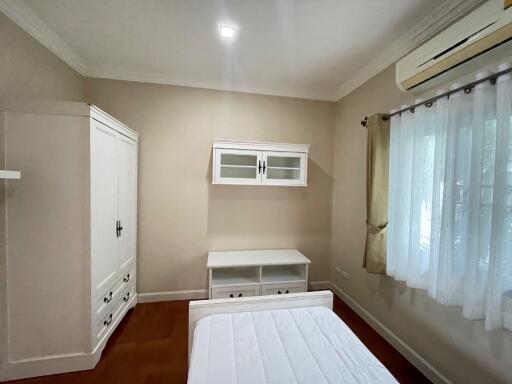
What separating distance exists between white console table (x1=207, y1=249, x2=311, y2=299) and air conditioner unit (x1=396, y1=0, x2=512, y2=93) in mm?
2026

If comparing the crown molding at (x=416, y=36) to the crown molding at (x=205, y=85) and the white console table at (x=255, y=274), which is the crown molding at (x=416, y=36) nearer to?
the crown molding at (x=205, y=85)

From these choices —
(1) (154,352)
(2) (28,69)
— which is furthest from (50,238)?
(2) (28,69)

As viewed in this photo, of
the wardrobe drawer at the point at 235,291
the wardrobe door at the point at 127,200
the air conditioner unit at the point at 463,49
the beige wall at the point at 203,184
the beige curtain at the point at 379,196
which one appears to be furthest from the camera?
the beige wall at the point at 203,184

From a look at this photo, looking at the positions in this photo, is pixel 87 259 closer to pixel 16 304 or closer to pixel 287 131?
pixel 16 304

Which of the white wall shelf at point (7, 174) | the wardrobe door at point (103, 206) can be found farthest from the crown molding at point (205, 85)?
the white wall shelf at point (7, 174)

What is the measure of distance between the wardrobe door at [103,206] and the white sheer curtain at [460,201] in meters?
2.43

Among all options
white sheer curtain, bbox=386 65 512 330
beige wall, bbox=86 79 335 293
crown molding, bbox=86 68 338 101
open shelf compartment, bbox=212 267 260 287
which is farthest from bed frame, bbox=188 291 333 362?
crown molding, bbox=86 68 338 101

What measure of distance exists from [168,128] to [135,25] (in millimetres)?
1054

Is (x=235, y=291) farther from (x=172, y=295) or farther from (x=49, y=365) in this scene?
(x=49, y=365)

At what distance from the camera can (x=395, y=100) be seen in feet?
6.79

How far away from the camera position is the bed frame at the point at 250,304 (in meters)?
1.57

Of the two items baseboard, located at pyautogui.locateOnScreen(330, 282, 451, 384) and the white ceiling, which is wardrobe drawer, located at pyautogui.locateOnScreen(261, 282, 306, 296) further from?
the white ceiling

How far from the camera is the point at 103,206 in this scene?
6.05 ft

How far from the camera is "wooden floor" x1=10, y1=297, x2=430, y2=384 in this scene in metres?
1.67
